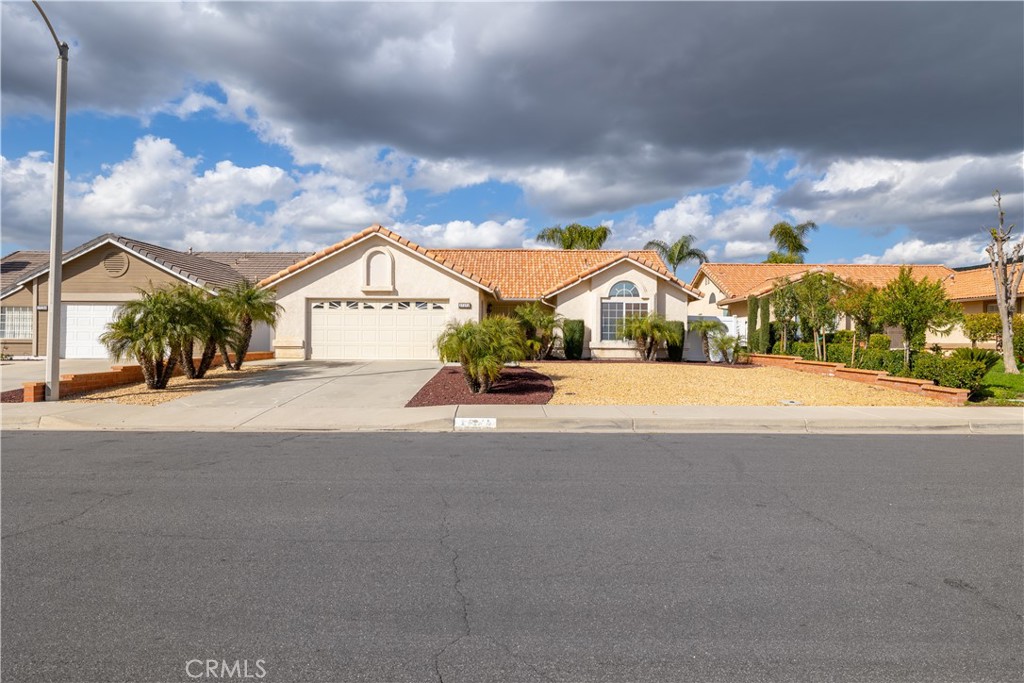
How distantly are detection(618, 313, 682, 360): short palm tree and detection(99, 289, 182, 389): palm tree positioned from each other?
15.2 metres

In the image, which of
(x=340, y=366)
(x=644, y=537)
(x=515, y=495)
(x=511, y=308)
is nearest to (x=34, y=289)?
(x=340, y=366)

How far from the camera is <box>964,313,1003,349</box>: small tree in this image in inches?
1036

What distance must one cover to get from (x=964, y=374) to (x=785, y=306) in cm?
877

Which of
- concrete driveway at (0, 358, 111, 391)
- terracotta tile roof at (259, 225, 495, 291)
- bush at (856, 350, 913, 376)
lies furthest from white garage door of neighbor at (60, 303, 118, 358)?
bush at (856, 350, 913, 376)

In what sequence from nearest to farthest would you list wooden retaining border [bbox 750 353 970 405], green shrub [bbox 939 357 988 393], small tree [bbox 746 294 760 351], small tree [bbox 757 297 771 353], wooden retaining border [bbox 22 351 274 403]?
wooden retaining border [bbox 22 351 274 403] < wooden retaining border [bbox 750 353 970 405] < green shrub [bbox 939 357 988 393] < small tree [bbox 757 297 771 353] < small tree [bbox 746 294 760 351]

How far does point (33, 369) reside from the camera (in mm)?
20938

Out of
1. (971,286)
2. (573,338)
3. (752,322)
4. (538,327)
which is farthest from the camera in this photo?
(971,286)

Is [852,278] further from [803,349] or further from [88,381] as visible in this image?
[88,381]

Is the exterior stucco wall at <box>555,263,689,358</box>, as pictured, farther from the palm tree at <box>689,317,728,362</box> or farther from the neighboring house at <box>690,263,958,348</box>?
the neighboring house at <box>690,263,958,348</box>

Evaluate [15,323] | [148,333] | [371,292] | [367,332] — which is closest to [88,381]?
[148,333]

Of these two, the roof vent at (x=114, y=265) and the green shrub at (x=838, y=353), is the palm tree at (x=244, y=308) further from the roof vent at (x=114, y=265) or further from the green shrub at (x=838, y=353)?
the green shrub at (x=838, y=353)

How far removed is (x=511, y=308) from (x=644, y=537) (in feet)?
74.7

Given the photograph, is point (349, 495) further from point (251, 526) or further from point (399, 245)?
point (399, 245)

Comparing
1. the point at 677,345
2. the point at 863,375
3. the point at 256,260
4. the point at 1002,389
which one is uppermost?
the point at 256,260
